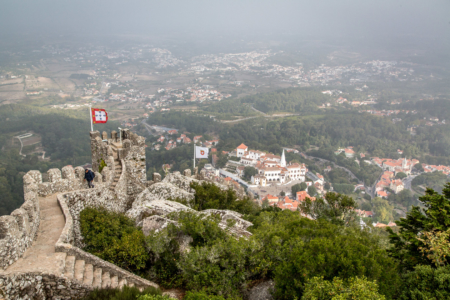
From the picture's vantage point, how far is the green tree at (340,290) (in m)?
6.02

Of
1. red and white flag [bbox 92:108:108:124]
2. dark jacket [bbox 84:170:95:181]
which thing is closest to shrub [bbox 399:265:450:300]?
dark jacket [bbox 84:170:95:181]

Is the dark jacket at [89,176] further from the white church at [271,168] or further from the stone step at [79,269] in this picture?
the white church at [271,168]

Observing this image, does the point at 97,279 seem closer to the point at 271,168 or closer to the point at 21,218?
the point at 21,218

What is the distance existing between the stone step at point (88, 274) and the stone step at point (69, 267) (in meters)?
0.37

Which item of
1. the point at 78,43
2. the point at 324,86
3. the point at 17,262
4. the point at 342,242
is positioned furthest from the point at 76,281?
the point at 78,43

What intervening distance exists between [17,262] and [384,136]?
106179 millimetres

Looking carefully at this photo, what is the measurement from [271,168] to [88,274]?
5971cm

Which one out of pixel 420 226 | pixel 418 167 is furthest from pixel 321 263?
pixel 418 167

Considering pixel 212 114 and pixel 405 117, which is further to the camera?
pixel 405 117

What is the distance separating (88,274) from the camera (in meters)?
7.58

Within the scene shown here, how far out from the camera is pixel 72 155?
47.6m

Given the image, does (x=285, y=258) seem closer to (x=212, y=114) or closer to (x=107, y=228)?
(x=107, y=228)

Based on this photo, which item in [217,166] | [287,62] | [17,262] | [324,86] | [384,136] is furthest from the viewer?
[287,62]

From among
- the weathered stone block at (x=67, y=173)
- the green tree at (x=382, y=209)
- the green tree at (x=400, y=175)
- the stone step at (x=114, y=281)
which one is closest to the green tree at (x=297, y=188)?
the green tree at (x=382, y=209)
